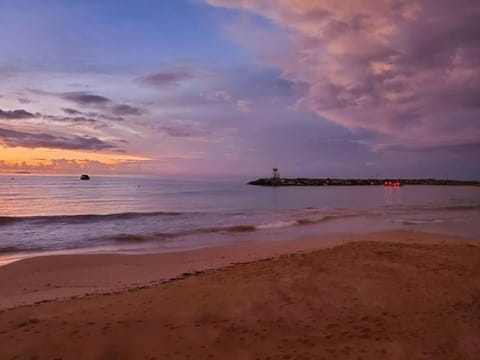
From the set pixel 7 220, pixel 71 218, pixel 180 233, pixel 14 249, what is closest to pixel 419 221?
pixel 180 233

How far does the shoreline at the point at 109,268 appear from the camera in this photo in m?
9.12

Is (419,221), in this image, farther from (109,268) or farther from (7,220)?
(7,220)

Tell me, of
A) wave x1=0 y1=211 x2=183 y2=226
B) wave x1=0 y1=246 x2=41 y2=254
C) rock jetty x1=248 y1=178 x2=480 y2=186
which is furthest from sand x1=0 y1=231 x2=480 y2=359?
rock jetty x1=248 y1=178 x2=480 y2=186

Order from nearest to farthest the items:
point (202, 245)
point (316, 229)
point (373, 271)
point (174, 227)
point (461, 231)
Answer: point (373, 271), point (202, 245), point (461, 231), point (316, 229), point (174, 227)

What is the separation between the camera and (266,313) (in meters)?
6.49

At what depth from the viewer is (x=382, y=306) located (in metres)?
6.80

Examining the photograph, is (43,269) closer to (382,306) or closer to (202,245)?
(202,245)

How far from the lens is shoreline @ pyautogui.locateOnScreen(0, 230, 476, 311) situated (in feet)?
29.9

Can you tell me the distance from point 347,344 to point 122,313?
3.67 m

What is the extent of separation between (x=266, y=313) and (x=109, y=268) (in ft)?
22.4

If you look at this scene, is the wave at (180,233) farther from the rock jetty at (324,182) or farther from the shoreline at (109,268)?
the rock jetty at (324,182)

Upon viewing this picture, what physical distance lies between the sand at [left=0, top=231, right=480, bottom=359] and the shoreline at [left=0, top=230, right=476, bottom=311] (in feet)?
0.33

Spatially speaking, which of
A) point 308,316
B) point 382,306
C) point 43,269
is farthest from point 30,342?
point 43,269

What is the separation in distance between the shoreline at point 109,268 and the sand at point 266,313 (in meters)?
0.10
